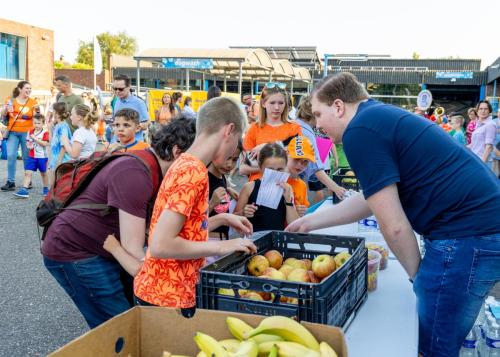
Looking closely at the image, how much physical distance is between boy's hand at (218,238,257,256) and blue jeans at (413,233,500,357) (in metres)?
0.65

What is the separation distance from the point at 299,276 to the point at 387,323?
0.38 meters

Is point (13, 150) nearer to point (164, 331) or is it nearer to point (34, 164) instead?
point (34, 164)

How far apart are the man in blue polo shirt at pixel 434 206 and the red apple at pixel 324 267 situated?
0.25 meters

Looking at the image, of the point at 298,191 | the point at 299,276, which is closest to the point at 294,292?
the point at 299,276

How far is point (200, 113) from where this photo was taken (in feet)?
6.65

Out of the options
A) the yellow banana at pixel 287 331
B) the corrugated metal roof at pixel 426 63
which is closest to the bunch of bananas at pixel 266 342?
the yellow banana at pixel 287 331

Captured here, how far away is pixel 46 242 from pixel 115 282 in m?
0.37

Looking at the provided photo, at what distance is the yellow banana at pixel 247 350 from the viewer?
1188mm

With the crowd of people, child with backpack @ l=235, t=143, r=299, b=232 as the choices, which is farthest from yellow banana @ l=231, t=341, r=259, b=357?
child with backpack @ l=235, t=143, r=299, b=232

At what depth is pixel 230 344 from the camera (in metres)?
1.31

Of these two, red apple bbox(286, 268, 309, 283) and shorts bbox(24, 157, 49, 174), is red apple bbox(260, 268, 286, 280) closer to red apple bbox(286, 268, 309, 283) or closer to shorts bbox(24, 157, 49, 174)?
red apple bbox(286, 268, 309, 283)

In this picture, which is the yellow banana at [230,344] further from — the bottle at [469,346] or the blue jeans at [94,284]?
the bottle at [469,346]

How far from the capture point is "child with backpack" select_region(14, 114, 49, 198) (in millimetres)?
8688

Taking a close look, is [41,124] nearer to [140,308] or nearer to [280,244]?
[280,244]
